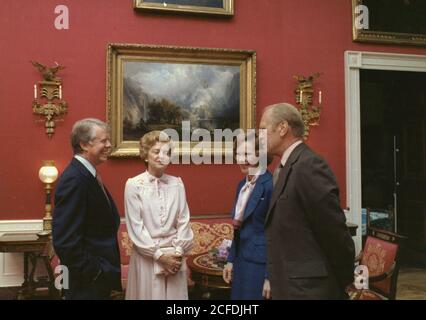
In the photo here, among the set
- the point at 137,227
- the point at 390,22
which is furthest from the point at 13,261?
the point at 390,22

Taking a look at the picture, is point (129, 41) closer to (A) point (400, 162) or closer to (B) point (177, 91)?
(B) point (177, 91)

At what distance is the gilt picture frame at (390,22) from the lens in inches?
252

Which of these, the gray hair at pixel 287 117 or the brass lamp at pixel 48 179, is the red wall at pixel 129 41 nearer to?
the brass lamp at pixel 48 179

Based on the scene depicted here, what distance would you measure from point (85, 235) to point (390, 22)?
591 centimetres

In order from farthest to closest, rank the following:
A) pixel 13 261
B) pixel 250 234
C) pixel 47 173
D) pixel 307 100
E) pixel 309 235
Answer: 1. pixel 307 100
2. pixel 13 261
3. pixel 47 173
4. pixel 250 234
5. pixel 309 235

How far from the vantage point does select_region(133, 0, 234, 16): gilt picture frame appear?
571 centimetres

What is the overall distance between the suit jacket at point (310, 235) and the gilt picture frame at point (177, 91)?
363 cm

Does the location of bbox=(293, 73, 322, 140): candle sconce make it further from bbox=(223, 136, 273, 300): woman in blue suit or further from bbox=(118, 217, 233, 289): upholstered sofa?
bbox=(223, 136, 273, 300): woman in blue suit

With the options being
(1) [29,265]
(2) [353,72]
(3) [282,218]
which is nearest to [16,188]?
(1) [29,265]

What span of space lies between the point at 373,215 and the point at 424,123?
183cm

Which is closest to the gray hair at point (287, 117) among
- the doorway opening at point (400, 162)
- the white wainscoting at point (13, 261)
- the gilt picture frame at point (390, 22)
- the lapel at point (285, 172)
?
the lapel at point (285, 172)

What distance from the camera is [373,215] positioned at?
7.86 metres

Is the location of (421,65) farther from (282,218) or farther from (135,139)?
(282,218)

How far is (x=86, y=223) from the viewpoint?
246 centimetres
